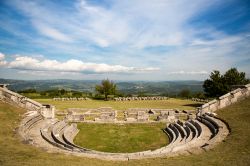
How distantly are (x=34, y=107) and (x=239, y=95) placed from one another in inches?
918

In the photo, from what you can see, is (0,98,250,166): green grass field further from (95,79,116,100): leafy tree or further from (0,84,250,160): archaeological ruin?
(95,79,116,100): leafy tree

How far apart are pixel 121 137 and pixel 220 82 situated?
3271 cm

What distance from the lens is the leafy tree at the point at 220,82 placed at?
150ft

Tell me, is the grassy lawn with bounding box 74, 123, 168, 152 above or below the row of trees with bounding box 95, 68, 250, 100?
below

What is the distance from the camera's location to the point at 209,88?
4712cm

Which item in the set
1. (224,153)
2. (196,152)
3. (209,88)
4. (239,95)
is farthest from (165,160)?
(209,88)

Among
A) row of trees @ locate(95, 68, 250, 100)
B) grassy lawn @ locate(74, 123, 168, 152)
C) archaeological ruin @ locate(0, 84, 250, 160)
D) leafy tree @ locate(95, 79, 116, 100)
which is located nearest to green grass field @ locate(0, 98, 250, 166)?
archaeological ruin @ locate(0, 84, 250, 160)

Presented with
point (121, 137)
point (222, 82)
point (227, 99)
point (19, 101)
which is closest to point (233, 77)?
point (222, 82)

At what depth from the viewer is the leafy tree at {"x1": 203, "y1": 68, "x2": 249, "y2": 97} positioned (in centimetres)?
4578

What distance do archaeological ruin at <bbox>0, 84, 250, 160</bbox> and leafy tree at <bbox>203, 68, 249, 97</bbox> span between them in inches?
735

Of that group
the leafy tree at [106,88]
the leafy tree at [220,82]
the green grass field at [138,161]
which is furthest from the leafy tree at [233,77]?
the green grass field at [138,161]

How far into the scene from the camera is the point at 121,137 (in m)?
21.0

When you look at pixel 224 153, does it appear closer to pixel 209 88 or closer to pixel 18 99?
pixel 18 99

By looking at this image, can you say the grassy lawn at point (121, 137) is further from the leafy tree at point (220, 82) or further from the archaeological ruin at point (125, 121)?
the leafy tree at point (220, 82)
